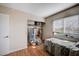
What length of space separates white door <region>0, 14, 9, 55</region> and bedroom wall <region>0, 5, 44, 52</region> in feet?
0.28

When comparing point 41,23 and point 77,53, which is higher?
point 41,23

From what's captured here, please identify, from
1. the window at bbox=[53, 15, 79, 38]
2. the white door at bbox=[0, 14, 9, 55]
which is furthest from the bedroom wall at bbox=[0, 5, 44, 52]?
the window at bbox=[53, 15, 79, 38]

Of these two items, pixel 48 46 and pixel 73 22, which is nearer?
pixel 73 22

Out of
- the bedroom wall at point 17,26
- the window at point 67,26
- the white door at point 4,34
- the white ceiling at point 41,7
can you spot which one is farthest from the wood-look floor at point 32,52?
the white ceiling at point 41,7

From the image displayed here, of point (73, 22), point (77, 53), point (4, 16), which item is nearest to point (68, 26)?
point (73, 22)

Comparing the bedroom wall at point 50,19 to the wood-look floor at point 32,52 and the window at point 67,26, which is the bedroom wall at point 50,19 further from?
the wood-look floor at point 32,52

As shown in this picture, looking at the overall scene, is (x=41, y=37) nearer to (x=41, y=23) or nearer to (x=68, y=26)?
(x=41, y=23)

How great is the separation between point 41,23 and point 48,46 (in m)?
0.54

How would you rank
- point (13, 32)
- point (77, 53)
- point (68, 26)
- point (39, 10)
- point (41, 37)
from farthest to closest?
point (13, 32) < point (41, 37) < point (39, 10) < point (68, 26) < point (77, 53)

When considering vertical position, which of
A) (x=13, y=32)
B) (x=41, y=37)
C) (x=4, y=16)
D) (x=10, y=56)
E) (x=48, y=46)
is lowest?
(x=10, y=56)

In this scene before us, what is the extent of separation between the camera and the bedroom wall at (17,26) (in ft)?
5.47

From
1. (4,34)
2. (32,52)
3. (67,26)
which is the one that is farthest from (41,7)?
(4,34)

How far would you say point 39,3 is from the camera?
138 centimetres

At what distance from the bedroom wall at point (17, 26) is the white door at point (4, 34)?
9 centimetres
